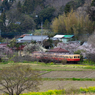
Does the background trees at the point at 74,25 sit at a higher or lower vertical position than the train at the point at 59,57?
higher

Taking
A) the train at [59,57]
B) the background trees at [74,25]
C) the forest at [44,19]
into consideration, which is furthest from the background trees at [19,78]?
the background trees at [74,25]

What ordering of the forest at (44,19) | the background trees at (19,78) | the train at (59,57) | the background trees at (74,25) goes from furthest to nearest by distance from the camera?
the forest at (44,19), the background trees at (74,25), the train at (59,57), the background trees at (19,78)

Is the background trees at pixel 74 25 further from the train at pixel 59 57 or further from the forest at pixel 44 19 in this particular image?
the train at pixel 59 57

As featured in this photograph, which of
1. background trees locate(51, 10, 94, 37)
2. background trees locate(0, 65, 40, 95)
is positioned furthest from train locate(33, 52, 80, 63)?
background trees locate(51, 10, 94, 37)

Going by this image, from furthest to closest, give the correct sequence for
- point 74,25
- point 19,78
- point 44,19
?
point 44,19
point 74,25
point 19,78

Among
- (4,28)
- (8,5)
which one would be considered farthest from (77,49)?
(8,5)

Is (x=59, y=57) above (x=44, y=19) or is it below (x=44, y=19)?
below

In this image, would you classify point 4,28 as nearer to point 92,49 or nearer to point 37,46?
point 37,46

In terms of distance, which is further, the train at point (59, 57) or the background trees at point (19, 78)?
the train at point (59, 57)

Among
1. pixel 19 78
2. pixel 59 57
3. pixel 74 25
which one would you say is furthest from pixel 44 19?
pixel 19 78

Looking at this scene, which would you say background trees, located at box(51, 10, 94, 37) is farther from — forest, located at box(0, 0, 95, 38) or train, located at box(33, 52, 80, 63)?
train, located at box(33, 52, 80, 63)

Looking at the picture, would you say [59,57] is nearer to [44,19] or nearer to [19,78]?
[19,78]

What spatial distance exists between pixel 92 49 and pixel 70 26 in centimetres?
2445

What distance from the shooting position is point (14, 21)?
2805 inches
